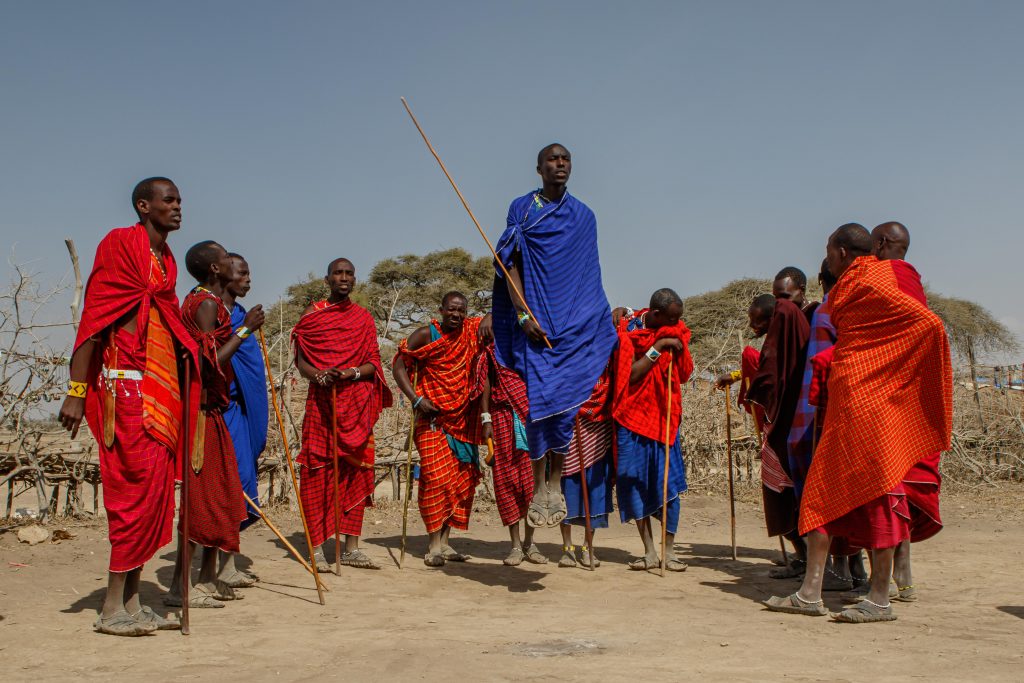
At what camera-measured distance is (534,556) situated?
7535mm

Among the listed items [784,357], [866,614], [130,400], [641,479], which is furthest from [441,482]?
[866,614]

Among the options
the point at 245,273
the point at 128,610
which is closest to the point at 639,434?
the point at 245,273

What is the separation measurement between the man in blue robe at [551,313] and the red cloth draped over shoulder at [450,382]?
825mm

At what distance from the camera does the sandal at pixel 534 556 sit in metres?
7.49

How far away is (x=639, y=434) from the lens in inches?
287

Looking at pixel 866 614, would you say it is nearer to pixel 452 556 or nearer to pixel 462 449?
pixel 462 449

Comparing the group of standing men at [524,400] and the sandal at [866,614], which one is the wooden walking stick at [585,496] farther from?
Answer: the sandal at [866,614]

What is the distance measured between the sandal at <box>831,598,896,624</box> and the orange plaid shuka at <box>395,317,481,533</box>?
331 centimetres

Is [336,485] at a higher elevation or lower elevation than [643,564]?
higher

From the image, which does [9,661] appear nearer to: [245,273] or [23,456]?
[245,273]

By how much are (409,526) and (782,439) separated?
4566 mm

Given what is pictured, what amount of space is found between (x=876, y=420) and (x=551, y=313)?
240 cm

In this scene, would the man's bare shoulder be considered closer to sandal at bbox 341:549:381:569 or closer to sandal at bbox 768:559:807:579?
sandal at bbox 341:549:381:569

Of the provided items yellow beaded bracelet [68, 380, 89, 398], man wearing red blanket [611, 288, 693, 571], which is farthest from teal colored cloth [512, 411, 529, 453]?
yellow beaded bracelet [68, 380, 89, 398]
